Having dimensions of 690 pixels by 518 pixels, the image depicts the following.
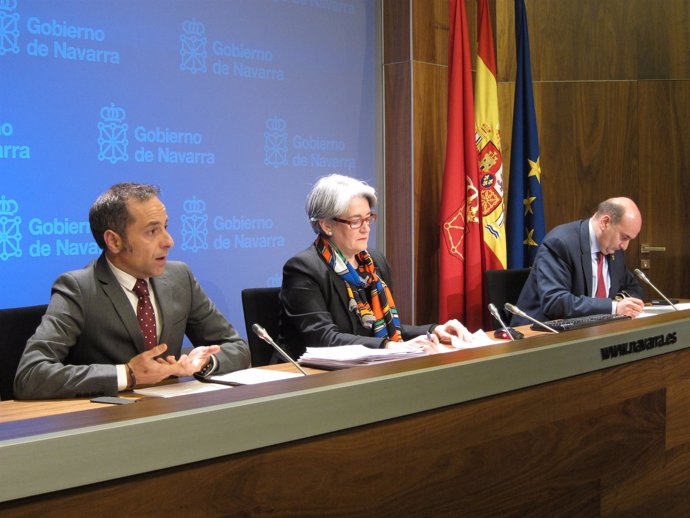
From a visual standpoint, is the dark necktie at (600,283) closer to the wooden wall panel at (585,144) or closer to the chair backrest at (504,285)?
the chair backrest at (504,285)

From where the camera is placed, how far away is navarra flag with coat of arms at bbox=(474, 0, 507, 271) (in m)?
5.18

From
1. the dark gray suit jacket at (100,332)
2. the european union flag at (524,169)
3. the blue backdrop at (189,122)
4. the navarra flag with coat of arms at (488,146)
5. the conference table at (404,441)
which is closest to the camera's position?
the conference table at (404,441)

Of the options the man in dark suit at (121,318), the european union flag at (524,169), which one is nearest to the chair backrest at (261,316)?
the man in dark suit at (121,318)

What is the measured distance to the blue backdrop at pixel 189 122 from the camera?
3.56 meters

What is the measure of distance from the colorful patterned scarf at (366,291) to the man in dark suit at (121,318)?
68 centimetres

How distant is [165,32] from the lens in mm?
4043

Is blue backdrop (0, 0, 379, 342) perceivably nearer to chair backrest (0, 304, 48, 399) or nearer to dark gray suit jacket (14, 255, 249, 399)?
chair backrest (0, 304, 48, 399)

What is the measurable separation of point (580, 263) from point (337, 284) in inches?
64.3

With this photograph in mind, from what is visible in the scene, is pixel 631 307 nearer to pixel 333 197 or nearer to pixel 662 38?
pixel 333 197

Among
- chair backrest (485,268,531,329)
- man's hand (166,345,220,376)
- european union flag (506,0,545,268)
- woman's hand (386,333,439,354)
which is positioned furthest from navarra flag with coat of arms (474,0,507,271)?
man's hand (166,345,220,376)

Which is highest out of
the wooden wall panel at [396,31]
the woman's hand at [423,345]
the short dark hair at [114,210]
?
the wooden wall panel at [396,31]

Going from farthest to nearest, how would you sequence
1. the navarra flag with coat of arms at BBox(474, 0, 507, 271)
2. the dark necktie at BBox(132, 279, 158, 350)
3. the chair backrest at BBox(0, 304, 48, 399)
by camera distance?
the navarra flag with coat of arms at BBox(474, 0, 507, 271)
the chair backrest at BBox(0, 304, 48, 399)
the dark necktie at BBox(132, 279, 158, 350)

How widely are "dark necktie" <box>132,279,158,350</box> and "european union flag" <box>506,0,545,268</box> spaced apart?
321cm

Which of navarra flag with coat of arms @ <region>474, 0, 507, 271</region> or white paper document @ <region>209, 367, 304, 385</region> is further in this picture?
navarra flag with coat of arms @ <region>474, 0, 507, 271</region>
